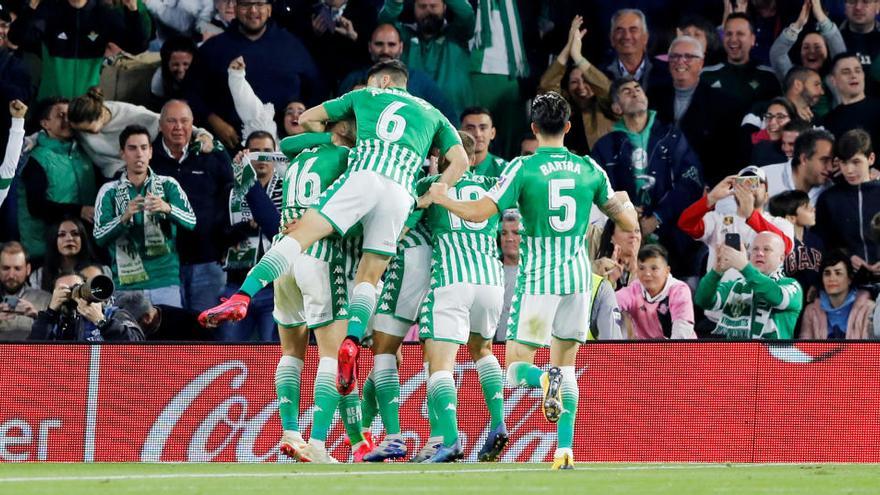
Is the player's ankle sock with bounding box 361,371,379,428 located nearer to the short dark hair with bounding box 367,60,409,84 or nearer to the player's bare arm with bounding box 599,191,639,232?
the short dark hair with bounding box 367,60,409,84

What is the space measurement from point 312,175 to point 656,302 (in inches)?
133

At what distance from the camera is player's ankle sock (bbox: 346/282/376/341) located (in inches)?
357

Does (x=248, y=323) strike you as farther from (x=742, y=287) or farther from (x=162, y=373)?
(x=742, y=287)

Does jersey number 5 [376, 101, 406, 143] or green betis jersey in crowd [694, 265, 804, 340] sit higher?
jersey number 5 [376, 101, 406, 143]

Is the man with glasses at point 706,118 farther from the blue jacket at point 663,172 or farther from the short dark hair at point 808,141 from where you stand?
the short dark hair at point 808,141

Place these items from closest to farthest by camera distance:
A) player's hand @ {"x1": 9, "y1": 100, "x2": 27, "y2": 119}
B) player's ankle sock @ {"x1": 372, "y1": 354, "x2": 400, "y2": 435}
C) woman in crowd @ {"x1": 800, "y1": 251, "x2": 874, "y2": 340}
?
player's ankle sock @ {"x1": 372, "y1": 354, "x2": 400, "y2": 435} → woman in crowd @ {"x1": 800, "y1": 251, "x2": 874, "y2": 340} → player's hand @ {"x1": 9, "y1": 100, "x2": 27, "y2": 119}

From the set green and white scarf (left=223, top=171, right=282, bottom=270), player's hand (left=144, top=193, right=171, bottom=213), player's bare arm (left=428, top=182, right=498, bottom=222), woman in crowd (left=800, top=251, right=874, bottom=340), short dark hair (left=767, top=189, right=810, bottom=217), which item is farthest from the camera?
green and white scarf (left=223, top=171, right=282, bottom=270)

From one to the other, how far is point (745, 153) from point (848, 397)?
11.7 feet

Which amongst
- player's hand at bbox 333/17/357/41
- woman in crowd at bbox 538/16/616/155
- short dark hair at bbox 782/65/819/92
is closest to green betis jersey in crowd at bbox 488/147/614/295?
woman in crowd at bbox 538/16/616/155

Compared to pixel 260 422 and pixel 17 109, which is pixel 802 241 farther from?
pixel 17 109

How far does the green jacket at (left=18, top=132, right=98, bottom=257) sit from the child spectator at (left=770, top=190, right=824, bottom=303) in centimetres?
601

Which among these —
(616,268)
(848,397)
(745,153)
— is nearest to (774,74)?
(745,153)

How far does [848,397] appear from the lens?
35.2 ft

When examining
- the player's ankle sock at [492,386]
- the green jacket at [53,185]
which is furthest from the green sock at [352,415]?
the green jacket at [53,185]
